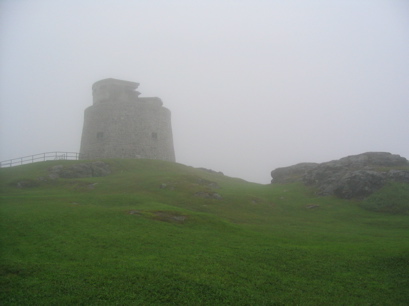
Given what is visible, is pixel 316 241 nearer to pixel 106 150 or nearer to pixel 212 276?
pixel 212 276

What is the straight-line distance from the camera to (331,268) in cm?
1273

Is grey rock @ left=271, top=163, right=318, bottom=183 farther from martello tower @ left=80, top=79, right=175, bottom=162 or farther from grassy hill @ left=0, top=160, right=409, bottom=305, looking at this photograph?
martello tower @ left=80, top=79, right=175, bottom=162

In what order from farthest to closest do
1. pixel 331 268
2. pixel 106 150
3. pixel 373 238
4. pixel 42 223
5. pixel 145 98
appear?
1. pixel 145 98
2. pixel 106 150
3. pixel 373 238
4. pixel 42 223
5. pixel 331 268

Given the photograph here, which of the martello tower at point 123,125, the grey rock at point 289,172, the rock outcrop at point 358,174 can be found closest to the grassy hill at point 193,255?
the rock outcrop at point 358,174

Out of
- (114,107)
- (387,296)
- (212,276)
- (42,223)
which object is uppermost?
(114,107)

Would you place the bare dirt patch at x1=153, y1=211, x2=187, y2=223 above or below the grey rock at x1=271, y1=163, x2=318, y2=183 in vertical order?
below

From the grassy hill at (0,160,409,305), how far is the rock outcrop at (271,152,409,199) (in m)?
4.23

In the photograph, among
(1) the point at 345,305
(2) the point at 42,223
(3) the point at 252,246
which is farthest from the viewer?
(2) the point at 42,223

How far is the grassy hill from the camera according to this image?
1006 centimetres

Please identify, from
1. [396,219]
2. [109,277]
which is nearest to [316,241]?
[396,219]

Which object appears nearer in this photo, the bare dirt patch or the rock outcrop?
the bare dirt patch

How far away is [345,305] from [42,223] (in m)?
13.2

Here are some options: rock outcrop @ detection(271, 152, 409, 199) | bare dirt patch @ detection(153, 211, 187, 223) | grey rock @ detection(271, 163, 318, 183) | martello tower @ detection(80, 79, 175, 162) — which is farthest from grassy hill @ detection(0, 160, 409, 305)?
martello tower @ detection(80, 79, 175, 162)

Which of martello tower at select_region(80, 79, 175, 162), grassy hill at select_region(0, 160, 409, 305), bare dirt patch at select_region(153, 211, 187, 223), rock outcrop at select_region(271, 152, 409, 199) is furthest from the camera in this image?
martello tower at select_region(80, 79, 175, 162)
